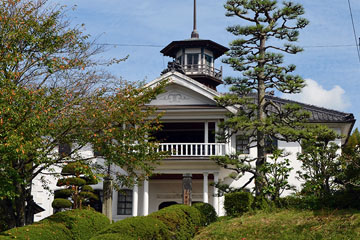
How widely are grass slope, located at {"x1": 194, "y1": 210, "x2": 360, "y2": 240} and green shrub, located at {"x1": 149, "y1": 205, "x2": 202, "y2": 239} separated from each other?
0.38 m

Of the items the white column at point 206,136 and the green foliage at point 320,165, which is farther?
the white column at point 206,136

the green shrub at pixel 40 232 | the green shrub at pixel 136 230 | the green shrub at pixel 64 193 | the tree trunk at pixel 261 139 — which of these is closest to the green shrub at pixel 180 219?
the green shrub at pixel 136 230

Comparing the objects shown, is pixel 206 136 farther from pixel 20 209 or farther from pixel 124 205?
pixel 20 209

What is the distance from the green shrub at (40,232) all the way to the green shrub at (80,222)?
29cm

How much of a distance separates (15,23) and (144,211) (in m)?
13.9

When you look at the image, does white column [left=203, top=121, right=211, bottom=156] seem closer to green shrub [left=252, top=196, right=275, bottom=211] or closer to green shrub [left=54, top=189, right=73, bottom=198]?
green shrub [left=54, top=189, right=73, bottom=198]

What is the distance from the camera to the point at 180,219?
14.6 m

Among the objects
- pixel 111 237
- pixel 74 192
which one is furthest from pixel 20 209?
pixel 74 192

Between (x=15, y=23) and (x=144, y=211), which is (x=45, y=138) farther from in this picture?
(x=144, y=211)

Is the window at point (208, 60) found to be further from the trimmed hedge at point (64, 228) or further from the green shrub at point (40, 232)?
the green shrub at point (40, 232)

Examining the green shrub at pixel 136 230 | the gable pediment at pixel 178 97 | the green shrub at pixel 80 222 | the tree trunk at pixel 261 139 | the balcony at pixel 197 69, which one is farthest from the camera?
the balcony at pixel 197 69

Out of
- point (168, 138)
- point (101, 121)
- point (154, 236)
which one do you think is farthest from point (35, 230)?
point (168, 138)

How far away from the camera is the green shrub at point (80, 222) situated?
13453 millimetres

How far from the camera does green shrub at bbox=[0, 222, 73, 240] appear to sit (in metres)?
11.2
